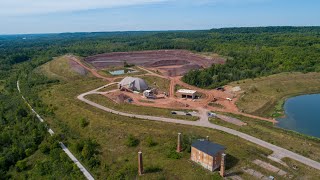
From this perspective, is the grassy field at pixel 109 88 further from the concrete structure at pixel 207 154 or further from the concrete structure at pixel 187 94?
the concrete structure at pixel 207 154

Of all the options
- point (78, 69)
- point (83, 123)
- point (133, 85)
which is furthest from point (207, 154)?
point (78, 69)

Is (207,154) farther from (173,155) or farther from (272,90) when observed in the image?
(272,90)

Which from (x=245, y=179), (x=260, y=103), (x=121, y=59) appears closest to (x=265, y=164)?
(x=245, y=179)

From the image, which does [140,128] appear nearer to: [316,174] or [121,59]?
[316,174]

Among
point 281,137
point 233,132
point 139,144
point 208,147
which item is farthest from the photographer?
point 233,132

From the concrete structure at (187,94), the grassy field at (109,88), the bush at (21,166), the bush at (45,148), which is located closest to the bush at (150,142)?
the bush at (45,148)
